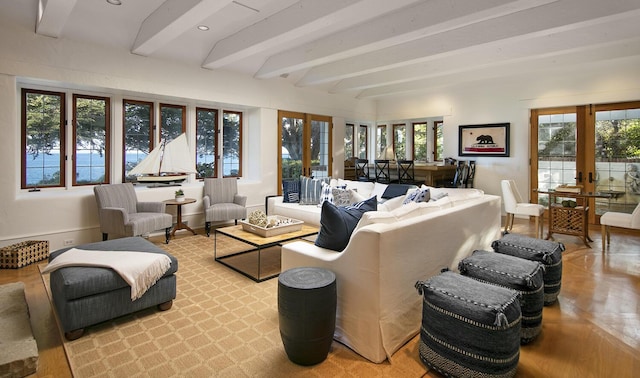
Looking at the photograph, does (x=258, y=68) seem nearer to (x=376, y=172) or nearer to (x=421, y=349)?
(x=376, y=172)

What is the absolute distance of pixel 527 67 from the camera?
21.4 feet

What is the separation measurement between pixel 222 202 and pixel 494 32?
4.76 m

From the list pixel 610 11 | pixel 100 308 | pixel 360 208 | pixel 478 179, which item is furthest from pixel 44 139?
pixel 478 179

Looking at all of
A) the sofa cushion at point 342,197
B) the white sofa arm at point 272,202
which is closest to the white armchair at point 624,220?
the sofa cushion at point 342,197

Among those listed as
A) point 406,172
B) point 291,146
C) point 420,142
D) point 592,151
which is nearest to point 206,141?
point 291,146

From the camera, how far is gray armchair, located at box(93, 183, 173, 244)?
4570 millimetres

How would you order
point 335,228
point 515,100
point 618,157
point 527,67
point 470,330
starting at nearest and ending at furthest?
point 470,330 < point 335,228 < point 618,157 < point 527,67 < point 515,100

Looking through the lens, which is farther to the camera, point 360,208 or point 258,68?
point 258,68

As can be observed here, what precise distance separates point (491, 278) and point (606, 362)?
0.79m

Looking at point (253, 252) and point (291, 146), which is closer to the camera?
point (253, 252)

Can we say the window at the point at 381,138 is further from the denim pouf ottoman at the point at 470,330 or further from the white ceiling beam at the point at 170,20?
the denim pouf ottoman at the point at 470,330

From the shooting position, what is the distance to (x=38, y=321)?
2.77 m

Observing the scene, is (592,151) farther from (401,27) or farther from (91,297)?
(91,297)

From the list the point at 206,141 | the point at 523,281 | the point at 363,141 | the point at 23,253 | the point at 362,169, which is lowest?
the point at 23,253
